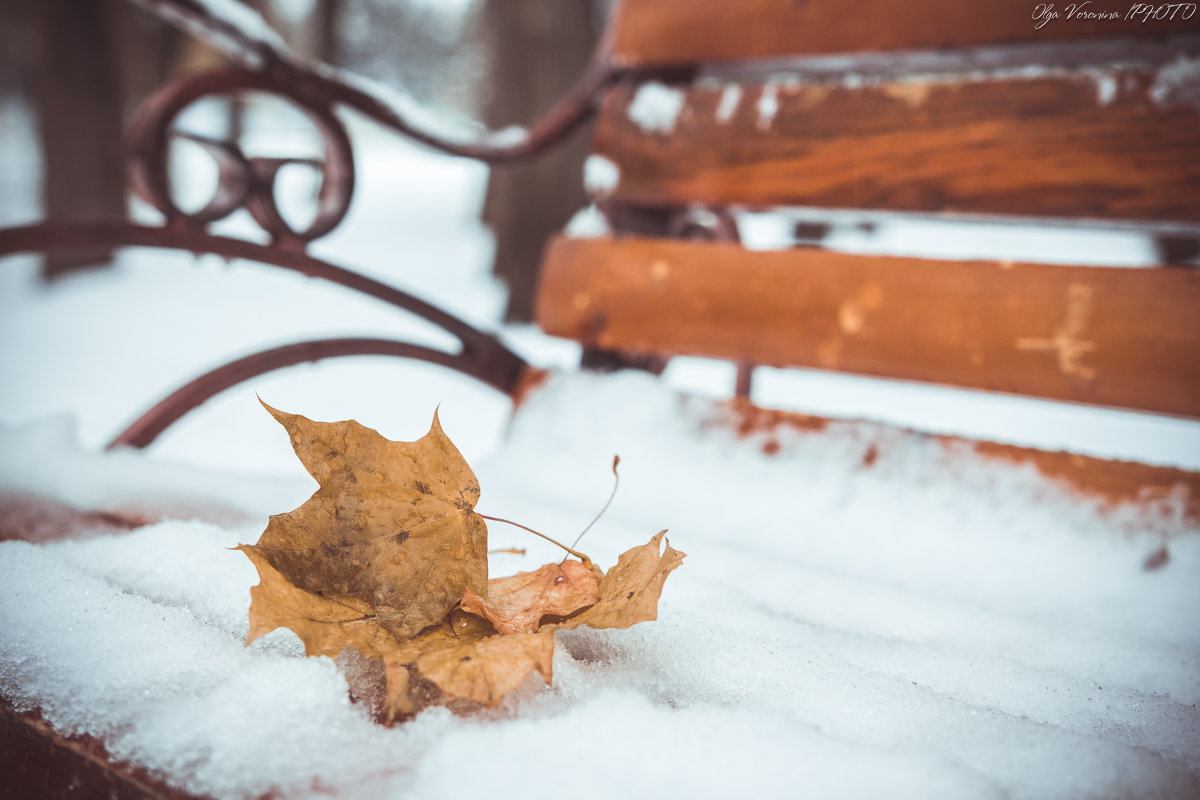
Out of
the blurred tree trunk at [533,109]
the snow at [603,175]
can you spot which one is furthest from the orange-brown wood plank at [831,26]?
the blurred tree trunk at [533,109]

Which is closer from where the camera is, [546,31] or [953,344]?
[953,344]

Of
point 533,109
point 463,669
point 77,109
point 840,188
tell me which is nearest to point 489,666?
point 463,669

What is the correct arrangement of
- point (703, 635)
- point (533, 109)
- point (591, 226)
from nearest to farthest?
point (703, 635) → point (591, 226) → point (533, 109)

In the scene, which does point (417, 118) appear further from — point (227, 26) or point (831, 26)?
point (831, 26)

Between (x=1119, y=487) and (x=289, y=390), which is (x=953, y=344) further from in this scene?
(x=289, y=390)

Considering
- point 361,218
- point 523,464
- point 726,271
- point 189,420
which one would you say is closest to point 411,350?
point 523,464

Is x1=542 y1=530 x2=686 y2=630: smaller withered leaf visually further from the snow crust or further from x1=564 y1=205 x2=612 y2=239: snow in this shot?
x1=564 y1=205 x2=612 y2=239: snow

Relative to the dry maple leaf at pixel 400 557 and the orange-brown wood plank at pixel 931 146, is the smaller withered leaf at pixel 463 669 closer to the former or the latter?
the dry maple leaf at pixel 400 557
